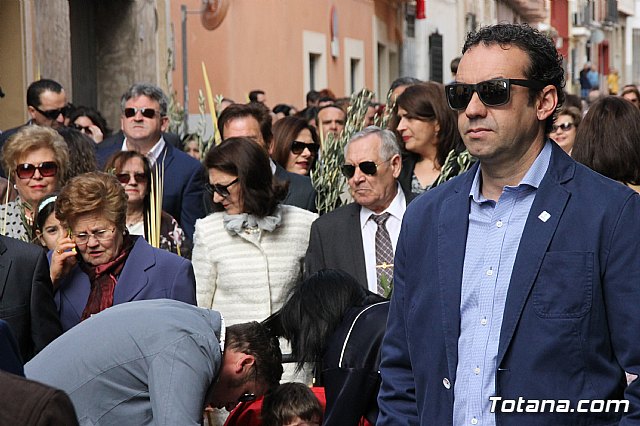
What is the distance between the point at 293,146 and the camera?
8.73 metres

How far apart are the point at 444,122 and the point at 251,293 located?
163 centimetres

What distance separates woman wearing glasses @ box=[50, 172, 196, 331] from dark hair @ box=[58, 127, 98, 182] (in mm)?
1289

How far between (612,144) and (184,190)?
339 cm

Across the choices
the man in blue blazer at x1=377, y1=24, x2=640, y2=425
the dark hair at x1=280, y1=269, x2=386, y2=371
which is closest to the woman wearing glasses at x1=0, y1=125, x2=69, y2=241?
the dark hair at x1=280, y1=269, x2=386, y2=371

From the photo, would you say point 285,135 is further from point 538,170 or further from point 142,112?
point 538,170

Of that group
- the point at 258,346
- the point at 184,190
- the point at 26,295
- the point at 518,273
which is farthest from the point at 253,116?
the point at 518,273

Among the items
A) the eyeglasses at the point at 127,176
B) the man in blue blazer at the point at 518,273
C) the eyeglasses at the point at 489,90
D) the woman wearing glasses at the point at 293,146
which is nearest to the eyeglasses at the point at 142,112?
the woman wearing glasses at the point at 293,146

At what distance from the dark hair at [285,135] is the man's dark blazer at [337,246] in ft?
7.43

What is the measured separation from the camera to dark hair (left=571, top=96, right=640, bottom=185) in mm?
5180

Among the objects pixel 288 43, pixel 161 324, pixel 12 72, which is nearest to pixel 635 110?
pixel 161 324

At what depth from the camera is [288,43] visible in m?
22.7

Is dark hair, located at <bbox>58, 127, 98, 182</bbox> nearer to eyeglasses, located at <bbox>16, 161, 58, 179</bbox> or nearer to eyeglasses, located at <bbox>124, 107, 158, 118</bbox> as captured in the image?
eyeglasses, located at <bbox>16, 161, 58, 179</bbox>

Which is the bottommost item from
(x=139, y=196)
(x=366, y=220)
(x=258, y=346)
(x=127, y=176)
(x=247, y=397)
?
(x=247, y=397)

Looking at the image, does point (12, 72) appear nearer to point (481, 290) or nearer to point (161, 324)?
point (161, 324)
